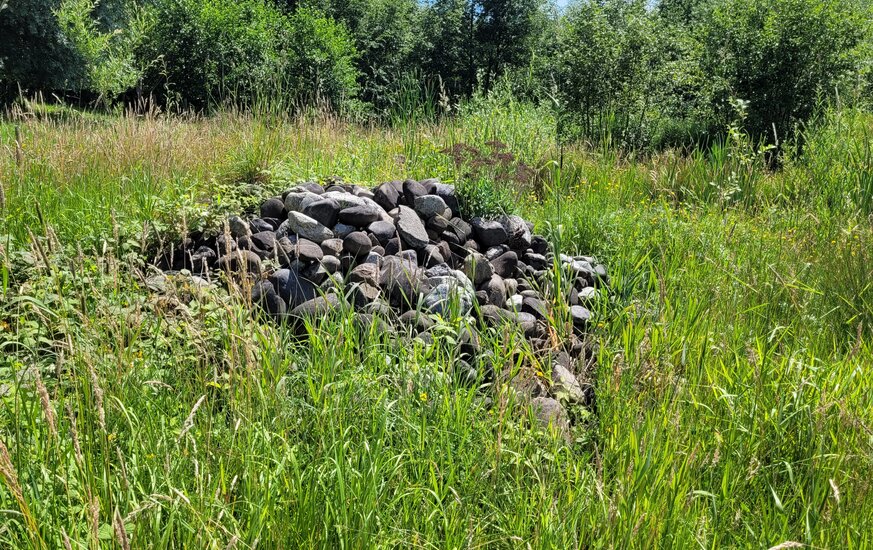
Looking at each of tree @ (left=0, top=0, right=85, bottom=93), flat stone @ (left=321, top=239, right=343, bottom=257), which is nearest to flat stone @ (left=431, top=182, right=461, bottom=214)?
flat stone @ (left=321, top=239, right=343, bottom=257)

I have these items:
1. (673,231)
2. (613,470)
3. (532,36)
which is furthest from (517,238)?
(532,36)

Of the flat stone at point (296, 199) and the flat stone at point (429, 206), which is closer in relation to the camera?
the flat stone at point (296, 199)

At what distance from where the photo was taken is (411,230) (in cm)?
415

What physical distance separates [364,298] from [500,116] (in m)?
3.80

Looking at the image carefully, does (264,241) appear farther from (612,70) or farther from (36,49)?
(36,49)

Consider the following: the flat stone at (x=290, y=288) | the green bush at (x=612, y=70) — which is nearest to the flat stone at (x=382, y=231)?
the flat stone at (x=290, y=288)

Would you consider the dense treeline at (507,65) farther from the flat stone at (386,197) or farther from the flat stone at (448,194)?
the flat stone at (386,197)

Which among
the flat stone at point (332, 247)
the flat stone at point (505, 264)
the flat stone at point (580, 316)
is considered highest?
the flat stone at point (332, 247)

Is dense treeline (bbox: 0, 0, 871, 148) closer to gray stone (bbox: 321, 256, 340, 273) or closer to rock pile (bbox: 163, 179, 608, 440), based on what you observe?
rock pile (bbox: 163, 179, 608, 440)

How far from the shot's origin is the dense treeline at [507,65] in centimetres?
973

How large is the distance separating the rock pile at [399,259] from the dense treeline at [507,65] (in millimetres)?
2196

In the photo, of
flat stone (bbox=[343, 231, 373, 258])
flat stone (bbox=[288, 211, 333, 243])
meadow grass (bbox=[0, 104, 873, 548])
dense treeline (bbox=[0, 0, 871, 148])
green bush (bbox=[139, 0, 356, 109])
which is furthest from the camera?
green bush (bbox=[139, 0, 356, 109])

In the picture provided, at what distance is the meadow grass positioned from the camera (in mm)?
1781

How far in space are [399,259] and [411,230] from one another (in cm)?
42
